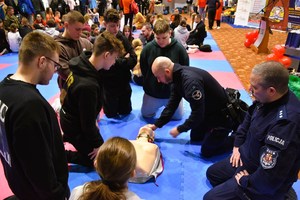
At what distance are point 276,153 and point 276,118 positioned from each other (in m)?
0.30

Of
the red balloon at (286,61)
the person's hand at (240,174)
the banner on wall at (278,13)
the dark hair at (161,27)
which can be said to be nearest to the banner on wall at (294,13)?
the banner on wall at (278,13)

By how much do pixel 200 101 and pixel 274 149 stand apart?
133cm

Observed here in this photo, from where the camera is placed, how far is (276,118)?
88.2 inches

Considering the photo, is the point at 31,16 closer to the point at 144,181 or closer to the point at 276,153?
the point at 144,181

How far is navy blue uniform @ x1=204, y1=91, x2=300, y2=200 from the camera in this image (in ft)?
6.94

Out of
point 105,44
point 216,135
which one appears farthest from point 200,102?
point 105,44

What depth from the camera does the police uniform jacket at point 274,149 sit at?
211 cm

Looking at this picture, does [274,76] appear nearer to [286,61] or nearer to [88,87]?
[88,87]

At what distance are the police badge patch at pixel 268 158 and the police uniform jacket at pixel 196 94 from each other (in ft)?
4.17

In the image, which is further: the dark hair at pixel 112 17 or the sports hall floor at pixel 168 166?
the dark hair at pixel 112 17

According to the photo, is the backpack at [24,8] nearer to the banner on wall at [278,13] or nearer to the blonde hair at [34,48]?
the banner on wall at [278,13]

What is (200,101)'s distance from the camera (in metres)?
3.35

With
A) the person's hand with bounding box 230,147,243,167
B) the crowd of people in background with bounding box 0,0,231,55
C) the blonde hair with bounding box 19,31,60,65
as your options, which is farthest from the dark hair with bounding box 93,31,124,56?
the crowd of people in background with bounding box 0,0,231,55

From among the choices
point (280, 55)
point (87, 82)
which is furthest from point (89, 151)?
point (280, 55)
